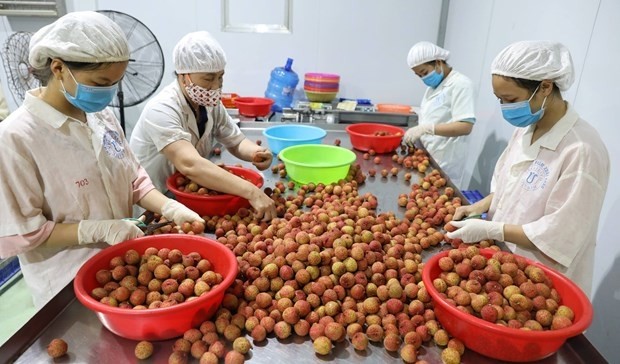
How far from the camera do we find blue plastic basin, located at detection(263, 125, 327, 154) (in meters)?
2.63

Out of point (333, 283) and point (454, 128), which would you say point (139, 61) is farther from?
point (333, 283)

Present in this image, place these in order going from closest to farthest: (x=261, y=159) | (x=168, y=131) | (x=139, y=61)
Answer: (x=168, y=131) → (x=261, y=159) → (x=139, y=61)

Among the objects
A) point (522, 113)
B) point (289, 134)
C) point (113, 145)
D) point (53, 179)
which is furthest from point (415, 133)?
point (53, 179)

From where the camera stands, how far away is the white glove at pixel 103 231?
1.31 metres

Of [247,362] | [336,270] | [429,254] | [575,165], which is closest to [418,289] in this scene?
[336,270]

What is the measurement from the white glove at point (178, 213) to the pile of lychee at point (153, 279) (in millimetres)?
328

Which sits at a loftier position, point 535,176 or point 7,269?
point 535,176

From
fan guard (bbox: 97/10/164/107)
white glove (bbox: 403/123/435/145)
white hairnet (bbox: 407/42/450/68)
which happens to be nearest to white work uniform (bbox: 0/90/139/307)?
white glove (bbox: 403/123/435/145)

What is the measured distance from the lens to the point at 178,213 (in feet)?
5.17

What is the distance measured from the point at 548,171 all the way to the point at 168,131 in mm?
1522

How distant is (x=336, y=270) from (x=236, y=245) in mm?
373

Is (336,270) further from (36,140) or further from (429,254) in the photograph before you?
(36,140)

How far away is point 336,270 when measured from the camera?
124 centimetres

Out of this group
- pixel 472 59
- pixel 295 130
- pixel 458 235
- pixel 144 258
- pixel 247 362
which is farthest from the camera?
pixel 472 59
